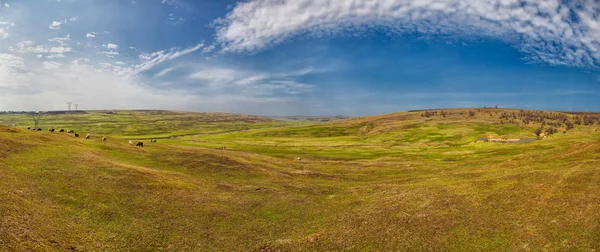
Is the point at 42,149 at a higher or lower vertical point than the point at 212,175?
higher

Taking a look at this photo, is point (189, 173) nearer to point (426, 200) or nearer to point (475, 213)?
point (426, 200)

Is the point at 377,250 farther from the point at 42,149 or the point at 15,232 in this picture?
the point at 42,149

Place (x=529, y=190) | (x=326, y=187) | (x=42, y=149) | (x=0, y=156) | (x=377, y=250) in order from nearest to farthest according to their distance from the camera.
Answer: (x=377, y=250) < (x=529, y=190) < (x=0, y=156) < (x=42, y=149) < (x=326, y=187)

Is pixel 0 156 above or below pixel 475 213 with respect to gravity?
above

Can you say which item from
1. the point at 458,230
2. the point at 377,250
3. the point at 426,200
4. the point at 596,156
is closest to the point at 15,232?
the point at 377,250

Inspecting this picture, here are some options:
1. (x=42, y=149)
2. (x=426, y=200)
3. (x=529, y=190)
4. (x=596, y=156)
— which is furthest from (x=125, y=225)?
(x=596, y=156)

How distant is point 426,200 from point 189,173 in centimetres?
3818

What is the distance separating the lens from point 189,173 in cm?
5231

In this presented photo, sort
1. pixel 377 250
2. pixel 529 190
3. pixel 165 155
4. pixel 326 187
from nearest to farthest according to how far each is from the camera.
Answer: pixel 377 250 < pixel 529 190 < pixel 326 187 < pixel 165 155

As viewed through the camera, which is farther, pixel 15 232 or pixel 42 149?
pixel 42 149

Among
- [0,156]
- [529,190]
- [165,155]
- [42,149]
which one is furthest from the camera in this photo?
[165,155]

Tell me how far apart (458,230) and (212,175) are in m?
39.6

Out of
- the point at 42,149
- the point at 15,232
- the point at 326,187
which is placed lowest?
the point at 326,187

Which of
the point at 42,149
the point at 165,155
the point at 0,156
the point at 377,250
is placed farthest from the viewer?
the point at 165,155
